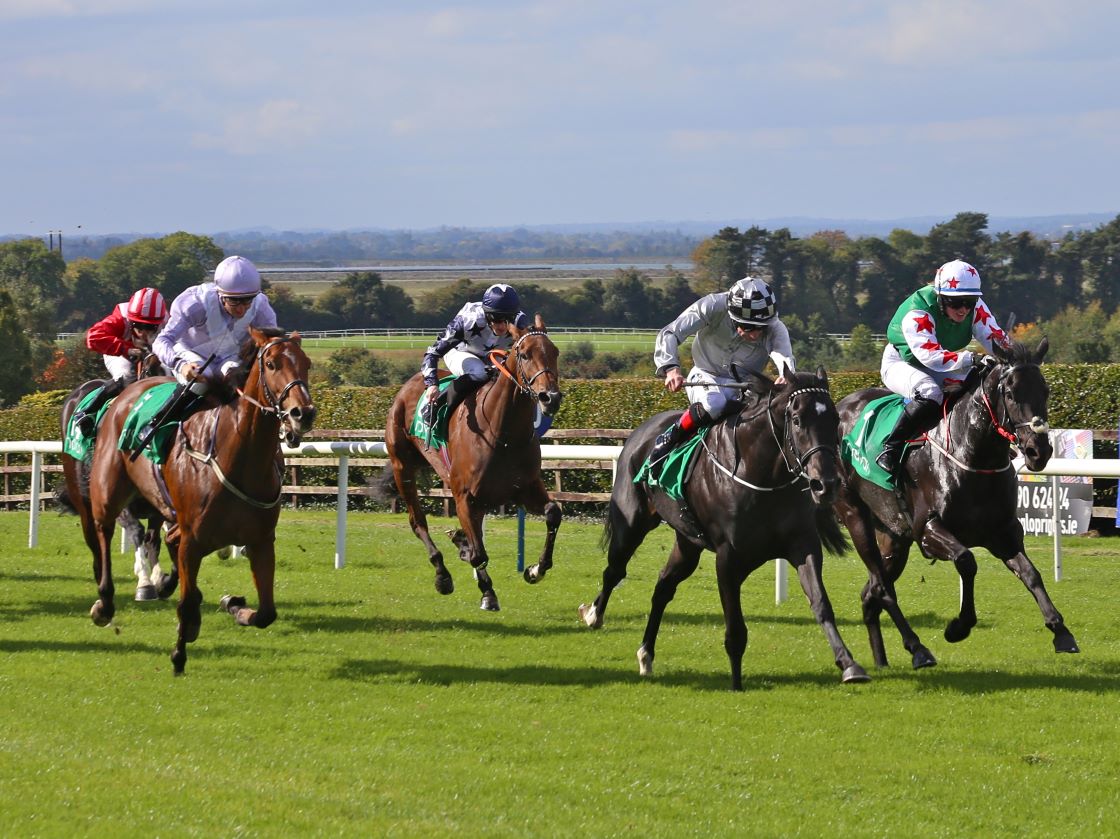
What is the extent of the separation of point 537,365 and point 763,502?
2.73 m

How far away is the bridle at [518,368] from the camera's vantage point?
9828mm

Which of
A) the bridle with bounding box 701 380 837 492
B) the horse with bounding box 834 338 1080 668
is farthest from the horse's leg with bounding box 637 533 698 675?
the horse with bounding box 834 338 1080 668

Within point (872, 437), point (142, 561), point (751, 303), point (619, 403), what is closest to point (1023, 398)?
point (872, 437)

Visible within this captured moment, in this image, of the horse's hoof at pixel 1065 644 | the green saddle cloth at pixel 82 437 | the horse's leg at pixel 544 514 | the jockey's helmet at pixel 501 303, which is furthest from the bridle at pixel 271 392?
the horse's hoof at pixel 1065 644

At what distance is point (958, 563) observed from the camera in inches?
310

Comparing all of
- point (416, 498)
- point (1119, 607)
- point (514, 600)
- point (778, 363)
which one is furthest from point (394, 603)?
point (1119, 607)

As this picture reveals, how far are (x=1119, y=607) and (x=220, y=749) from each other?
662cm

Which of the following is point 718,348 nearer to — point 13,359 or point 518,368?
point 518,368

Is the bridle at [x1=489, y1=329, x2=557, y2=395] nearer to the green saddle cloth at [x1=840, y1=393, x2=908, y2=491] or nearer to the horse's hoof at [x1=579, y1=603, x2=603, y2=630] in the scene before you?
the horse's hoof at [x1=579, y1=603, x2=603, y2=630]

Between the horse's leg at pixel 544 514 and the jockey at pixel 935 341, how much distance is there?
238cm

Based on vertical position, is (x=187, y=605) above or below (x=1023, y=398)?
below

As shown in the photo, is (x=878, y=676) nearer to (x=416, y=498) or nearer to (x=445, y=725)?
(x=445, y=725)

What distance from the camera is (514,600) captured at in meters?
10.8

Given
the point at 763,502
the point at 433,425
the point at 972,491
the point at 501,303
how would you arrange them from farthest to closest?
1. the point at 433,425
2. the point at 501,303
3. the point at 972,491
4. the point at 763,502
